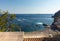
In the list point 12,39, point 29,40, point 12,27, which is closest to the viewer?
point 12,39

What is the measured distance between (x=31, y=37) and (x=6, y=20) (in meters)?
6.60

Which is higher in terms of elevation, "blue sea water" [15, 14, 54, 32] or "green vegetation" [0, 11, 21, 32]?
"green vegetation" [0, 11, 21, 32]

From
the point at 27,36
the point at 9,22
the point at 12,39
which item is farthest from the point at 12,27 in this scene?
the point at 12,39

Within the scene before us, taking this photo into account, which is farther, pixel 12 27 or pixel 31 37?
pixel 12 27

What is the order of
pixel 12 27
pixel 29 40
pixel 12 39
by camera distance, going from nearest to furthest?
pixel 12 39 → pixel 29 40 → pixel 12 27

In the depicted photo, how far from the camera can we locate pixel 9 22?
11.5 m

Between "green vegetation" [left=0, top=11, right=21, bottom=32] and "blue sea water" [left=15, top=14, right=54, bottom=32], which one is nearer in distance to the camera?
"green vegetation" [left=0, top=11, right=21, bottom=32]

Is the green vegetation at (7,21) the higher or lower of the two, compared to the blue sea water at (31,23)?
higher

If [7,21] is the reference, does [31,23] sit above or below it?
below

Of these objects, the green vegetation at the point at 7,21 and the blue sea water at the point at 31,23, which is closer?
the green vegetation at the point at 7,21

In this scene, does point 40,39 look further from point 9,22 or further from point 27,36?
point 9,22

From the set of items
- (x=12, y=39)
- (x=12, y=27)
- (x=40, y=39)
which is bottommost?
(x=12, y=27)

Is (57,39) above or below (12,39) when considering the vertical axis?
below

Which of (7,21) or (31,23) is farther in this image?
(31,23)
